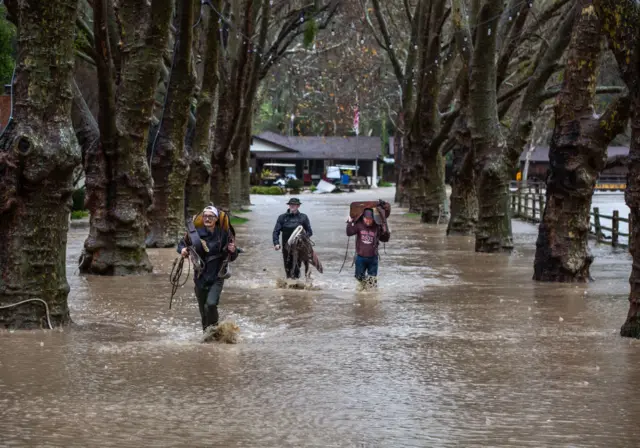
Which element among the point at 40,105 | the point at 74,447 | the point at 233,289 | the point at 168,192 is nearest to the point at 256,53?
the point at 168,192

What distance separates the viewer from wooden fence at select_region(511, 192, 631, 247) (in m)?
28.0

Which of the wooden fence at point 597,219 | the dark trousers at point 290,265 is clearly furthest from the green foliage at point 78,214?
the dark trousers at point 290,265

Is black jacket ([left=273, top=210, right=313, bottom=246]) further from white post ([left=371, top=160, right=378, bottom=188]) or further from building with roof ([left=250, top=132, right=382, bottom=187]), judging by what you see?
white post ([left=371, top=160, right=378, bottom=188])

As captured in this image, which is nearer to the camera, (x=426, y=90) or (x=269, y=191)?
(x=426, y=90)

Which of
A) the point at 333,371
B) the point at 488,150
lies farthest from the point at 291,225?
the point at 488,150

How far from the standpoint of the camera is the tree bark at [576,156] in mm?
17781

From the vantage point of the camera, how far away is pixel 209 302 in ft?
39.7

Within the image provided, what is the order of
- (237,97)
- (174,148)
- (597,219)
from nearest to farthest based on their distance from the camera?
1. (174,148)
2. (597,219)
3. (237,97)

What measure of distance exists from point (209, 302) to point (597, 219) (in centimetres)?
2036

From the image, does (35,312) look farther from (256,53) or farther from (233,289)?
(256,53)

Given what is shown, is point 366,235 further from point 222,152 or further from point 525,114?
point 222,152

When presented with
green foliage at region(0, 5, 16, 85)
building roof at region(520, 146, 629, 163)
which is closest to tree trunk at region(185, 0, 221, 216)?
green foliage at region(0, 5, 16, 85)

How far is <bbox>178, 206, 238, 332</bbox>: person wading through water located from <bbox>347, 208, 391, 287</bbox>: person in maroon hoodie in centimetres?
510

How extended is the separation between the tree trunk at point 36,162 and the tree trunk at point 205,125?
13586mm
